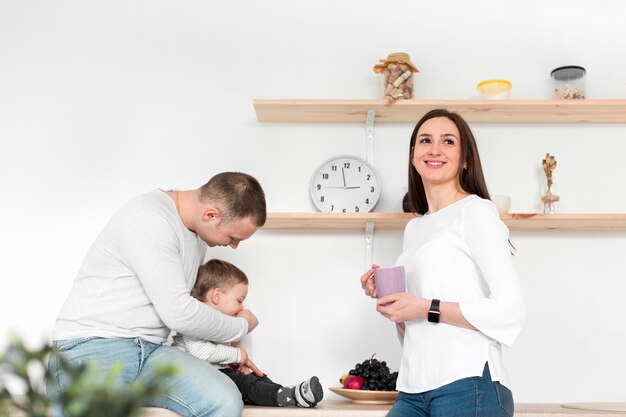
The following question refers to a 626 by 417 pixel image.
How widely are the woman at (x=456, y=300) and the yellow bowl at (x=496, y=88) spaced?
63cm

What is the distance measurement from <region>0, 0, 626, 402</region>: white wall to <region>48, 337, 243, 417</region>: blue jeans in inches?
27.1

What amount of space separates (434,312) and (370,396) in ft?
2.05

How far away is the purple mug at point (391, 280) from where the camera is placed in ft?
6.20

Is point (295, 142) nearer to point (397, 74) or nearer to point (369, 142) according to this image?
point (369, 142)

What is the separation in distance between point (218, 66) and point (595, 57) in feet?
4.62

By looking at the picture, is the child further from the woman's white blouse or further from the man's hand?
the woman's white blouse

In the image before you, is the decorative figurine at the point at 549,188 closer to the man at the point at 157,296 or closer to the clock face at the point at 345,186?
the clock face at the point at 345,186

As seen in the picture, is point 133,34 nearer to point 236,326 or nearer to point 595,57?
point 236,326

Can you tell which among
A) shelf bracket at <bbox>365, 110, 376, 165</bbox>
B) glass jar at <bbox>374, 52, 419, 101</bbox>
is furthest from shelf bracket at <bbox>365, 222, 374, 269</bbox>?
glass jar at <bbox>374, 52, 419, 101</bbox>

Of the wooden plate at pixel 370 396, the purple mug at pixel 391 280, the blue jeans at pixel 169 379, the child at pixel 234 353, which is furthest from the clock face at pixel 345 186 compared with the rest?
the blue jeans at pixel 169 379

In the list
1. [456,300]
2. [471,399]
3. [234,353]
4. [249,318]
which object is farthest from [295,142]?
[471,399]

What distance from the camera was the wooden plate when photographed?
2.30 metres

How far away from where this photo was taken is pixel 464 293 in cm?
185

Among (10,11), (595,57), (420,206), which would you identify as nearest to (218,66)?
(10,11)
